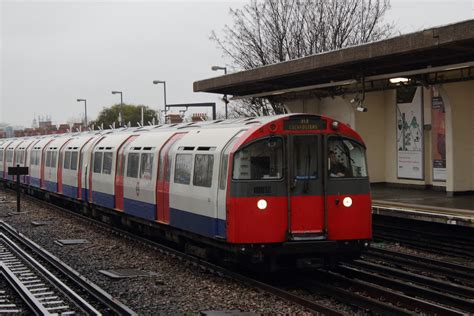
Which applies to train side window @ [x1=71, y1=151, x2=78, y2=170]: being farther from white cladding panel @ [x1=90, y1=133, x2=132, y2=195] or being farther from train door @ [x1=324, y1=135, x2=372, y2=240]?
train door @ [x1=324, y1=135, x2=372, y2=240]

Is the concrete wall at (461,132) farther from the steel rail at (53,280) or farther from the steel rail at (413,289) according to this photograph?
the steel rail at (53,280)

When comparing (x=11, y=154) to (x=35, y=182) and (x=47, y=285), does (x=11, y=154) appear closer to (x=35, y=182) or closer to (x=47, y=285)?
(x=35, y=182)

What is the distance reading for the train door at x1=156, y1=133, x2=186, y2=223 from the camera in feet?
41.4

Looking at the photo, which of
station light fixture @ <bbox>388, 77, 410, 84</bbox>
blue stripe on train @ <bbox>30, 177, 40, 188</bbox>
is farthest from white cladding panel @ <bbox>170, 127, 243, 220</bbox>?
blue stripe on train @ <bbox>30, 177, 40, 188</bbox>

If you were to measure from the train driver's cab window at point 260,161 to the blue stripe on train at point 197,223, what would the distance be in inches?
34.4

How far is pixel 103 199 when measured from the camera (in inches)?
689

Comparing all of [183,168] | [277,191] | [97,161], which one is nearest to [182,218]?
[183,168]

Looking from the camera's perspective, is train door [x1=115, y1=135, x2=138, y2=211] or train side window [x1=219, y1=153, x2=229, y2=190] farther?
train door [x1=115, y1=135, x2=138, y2=211]

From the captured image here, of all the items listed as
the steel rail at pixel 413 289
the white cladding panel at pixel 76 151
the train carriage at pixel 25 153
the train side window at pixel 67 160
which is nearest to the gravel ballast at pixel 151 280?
the steel rail at pixel 413 289

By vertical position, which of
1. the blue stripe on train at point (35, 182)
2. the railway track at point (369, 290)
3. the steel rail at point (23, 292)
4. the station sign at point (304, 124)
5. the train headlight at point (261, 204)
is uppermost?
the station sign at point (304, 124)

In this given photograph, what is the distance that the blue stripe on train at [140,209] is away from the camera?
13539 millimetres

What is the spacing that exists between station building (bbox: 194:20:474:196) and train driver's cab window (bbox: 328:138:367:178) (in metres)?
3.20

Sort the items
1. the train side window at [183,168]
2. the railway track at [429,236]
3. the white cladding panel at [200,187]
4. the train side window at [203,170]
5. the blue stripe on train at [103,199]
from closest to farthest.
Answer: the white cladding panel at [200,187] → the train side window at [203,170] → the train side window at [183,168] → the railway track at [429,236] → the blue stripe on train at [103,199]

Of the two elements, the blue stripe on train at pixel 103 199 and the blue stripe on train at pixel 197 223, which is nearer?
the blue stripe on train at pixel 197 223
